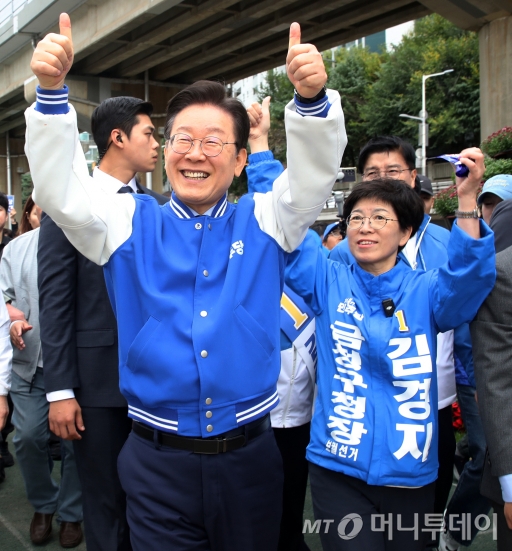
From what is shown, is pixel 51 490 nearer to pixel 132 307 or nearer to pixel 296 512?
pixel 296 512

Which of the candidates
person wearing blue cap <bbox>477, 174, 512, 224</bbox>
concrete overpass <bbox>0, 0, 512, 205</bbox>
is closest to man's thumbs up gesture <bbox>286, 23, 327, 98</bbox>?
person wearing blue cap <bbox>477, 174, 512, 224</bbox>

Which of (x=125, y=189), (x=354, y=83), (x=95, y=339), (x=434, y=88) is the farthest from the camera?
(x=354, y=83)

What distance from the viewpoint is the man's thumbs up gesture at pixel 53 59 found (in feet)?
5.24

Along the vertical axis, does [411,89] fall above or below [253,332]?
above

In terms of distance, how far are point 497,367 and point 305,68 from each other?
1.27m

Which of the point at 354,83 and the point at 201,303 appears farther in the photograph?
the point at 354,83

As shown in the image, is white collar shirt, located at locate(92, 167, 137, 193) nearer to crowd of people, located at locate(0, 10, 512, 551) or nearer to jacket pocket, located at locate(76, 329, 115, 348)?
crowd of people, located at locate(0, 10, 512, 551)

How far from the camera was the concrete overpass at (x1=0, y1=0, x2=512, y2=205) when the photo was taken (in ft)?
42.6

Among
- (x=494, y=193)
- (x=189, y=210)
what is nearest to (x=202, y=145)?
(x=189, y=210)

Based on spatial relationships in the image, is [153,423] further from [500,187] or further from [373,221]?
[500,187]

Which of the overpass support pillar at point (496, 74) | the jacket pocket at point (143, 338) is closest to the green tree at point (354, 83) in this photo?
the overpass support pillar at point (496, 74)

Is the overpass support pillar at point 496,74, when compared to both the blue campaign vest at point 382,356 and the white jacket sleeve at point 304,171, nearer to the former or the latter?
the blue campaign vest at point 382,356

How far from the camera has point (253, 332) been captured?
1928mm

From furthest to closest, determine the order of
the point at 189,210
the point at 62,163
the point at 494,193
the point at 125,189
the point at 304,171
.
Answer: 1. the point at 494,193
2. the point at 125,189
3. the point at 189,210
4. the point at 304,171
5. the point at 62,163
